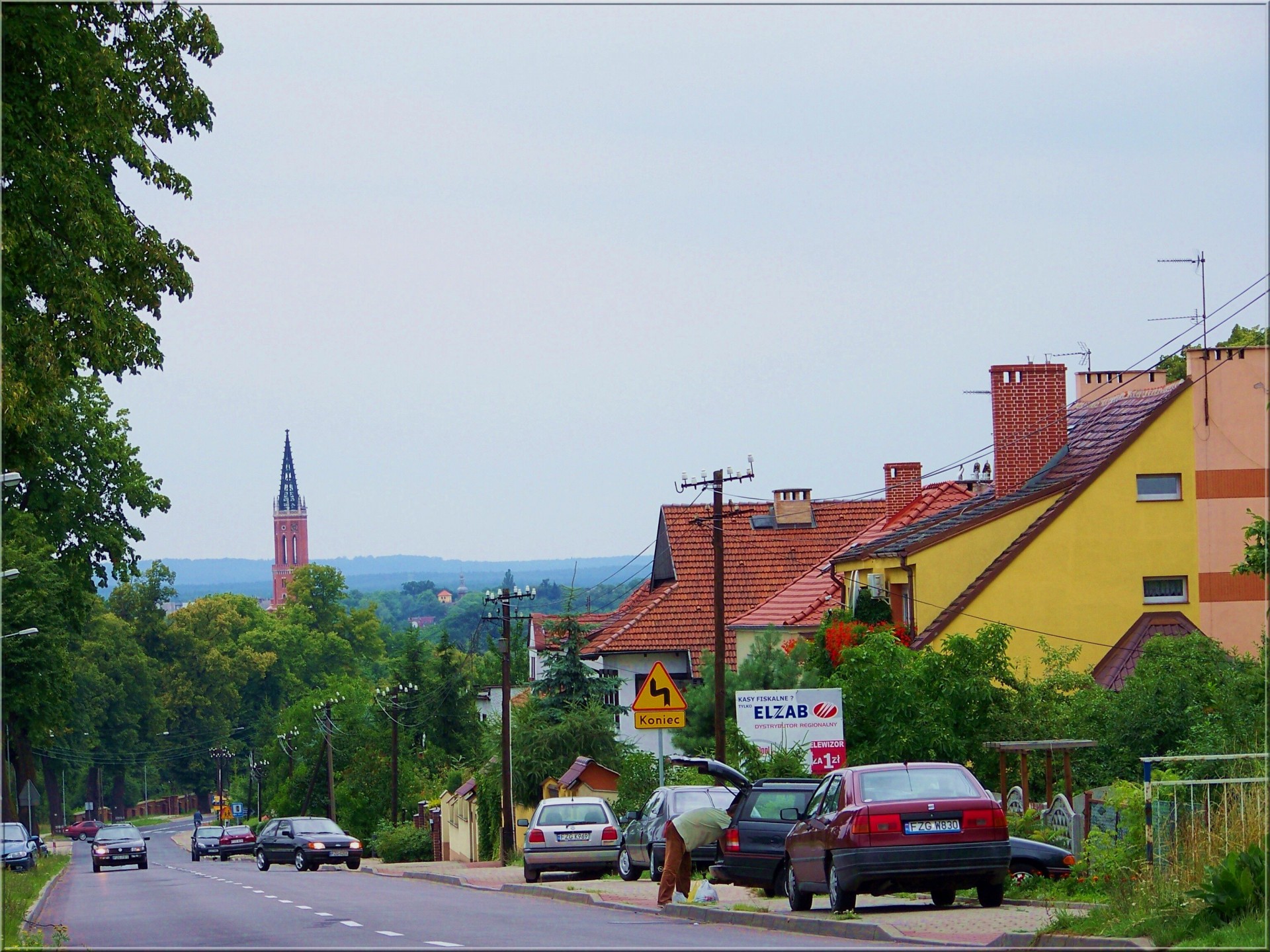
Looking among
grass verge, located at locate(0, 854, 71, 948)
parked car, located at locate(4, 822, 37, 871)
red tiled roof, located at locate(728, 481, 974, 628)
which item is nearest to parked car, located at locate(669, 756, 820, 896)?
grass verge, located at locate(0, 854, 71, 948)

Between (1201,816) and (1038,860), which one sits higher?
(1201,816)

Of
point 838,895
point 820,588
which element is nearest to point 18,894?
point 838,895

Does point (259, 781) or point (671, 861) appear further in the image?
point (259, 781)

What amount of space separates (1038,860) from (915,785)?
2.95m

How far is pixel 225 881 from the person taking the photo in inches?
1485

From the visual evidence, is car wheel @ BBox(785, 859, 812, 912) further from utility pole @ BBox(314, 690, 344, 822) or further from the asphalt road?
utility pole @ BBox(314, 690, 344, 822)

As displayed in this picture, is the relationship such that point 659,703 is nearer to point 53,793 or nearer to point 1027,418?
point 1027,418

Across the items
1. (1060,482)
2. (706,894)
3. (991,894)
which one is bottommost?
(706,894)

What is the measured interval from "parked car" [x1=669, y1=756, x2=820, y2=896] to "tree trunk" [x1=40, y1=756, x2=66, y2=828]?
10690 centimetres

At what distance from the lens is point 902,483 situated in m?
51.3

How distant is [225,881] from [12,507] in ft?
59.0

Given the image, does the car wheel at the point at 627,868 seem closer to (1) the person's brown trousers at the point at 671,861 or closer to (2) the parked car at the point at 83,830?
(1) the person's brown trousers at the point at 671,861

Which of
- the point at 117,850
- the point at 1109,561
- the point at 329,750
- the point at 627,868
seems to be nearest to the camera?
the point at 627,868

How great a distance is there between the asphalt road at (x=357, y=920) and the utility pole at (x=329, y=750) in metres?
41.0
